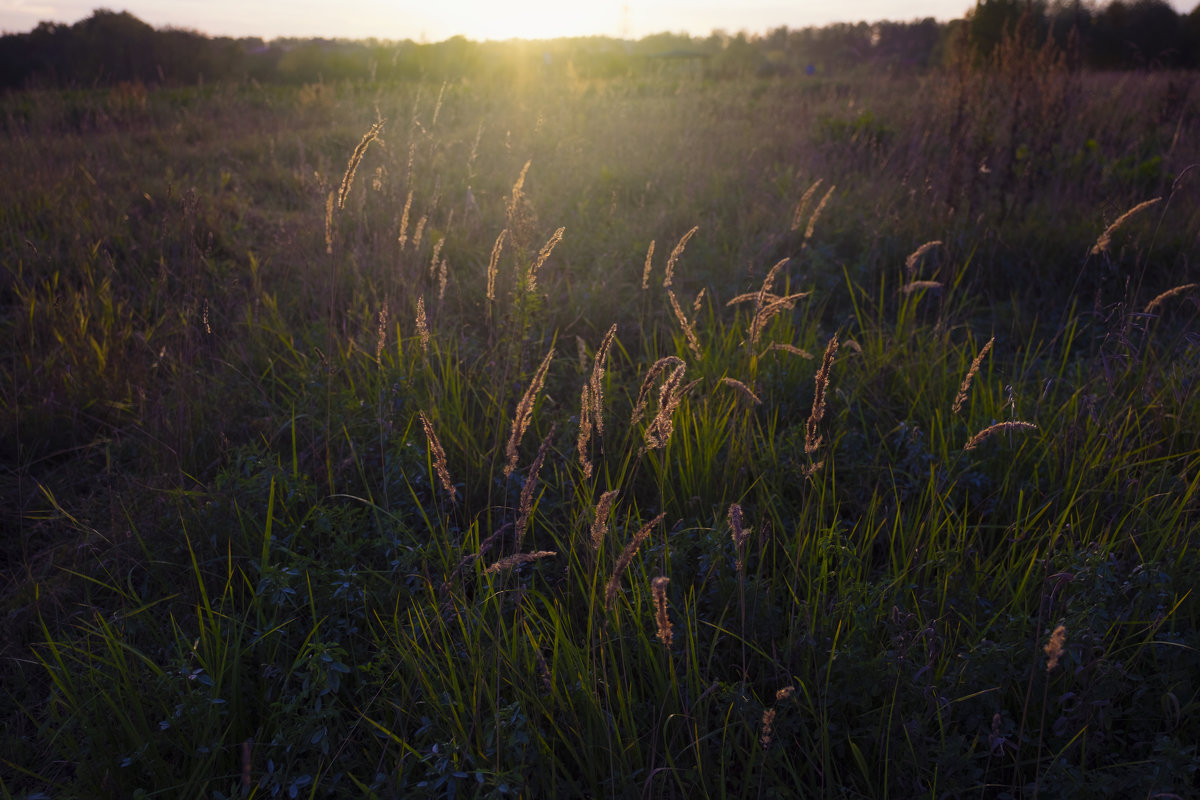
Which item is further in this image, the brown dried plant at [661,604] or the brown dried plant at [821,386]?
the brown dried plant at [821,386]

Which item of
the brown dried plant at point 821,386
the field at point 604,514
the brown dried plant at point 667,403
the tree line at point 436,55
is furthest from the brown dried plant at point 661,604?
the tree line at point 436,55

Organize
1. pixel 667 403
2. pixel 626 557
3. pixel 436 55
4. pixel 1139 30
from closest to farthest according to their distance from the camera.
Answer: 1. pixel 626 557
2. pixel 667 403
3. pixel 1139 30
4. pixel 436 55

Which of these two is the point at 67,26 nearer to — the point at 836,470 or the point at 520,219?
the point at 520,219

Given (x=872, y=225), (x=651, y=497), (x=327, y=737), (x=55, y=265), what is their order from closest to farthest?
(x=327, y=737) < (x=651, y=497) < (x=55, y=265) < (x=872, y=225)

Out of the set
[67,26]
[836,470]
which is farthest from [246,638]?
[67,26]

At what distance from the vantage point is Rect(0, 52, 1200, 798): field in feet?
4.36

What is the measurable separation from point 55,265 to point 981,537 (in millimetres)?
4625

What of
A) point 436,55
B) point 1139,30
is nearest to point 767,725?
point 436,55

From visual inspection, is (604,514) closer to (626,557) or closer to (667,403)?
(626,557)

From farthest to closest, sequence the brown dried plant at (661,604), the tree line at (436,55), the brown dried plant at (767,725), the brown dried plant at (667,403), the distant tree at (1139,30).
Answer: the distant tree at (1139,30) → the tree line at (436,55) → the brown dried plant at (667,403) → the brown dried plant at (767,725) → the brown dried plant at (661,604)

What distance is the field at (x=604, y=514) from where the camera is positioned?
1.33 m

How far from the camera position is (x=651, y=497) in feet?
7.08

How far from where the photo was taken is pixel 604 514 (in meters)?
1.09

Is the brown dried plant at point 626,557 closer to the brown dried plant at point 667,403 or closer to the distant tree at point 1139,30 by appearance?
the brown dried plant at point 667,403
